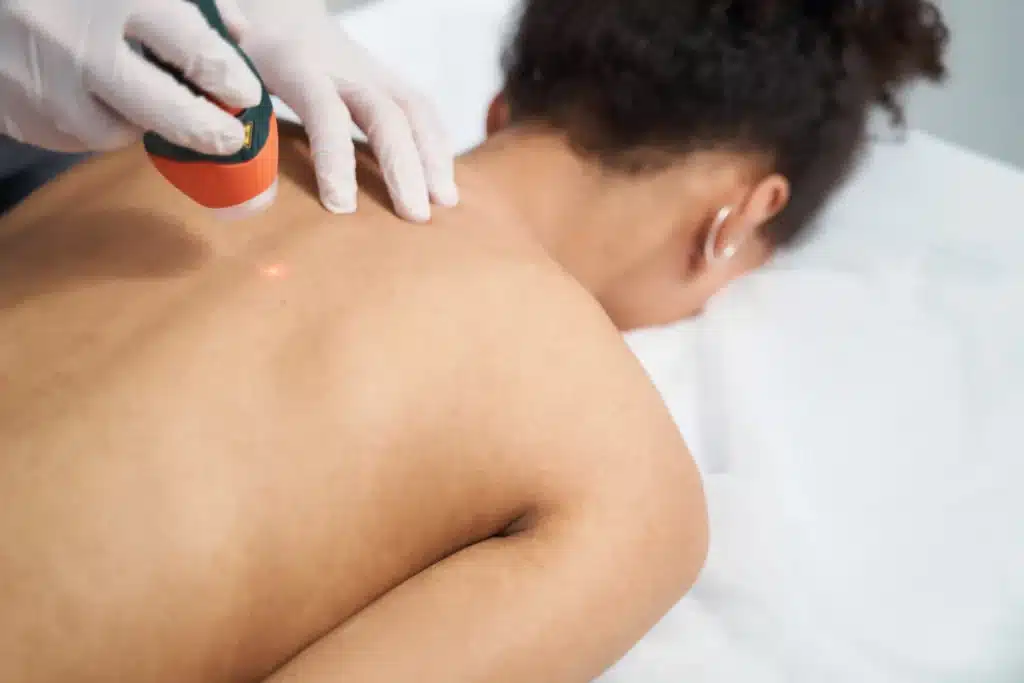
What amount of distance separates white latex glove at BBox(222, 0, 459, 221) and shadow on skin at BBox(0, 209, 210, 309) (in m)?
0.12

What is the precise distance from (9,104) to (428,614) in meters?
0.45

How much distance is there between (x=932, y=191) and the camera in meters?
1.18

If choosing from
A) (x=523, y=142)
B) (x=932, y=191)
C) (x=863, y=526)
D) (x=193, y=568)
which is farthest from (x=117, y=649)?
(x=932, y=191)

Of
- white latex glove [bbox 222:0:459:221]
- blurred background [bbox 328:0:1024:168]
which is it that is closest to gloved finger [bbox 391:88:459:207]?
white latex glove [bbox 222:0:459:221]

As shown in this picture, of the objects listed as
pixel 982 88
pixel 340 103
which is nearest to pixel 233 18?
pixel 340 103

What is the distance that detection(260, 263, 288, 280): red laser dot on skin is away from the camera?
58 centimetres

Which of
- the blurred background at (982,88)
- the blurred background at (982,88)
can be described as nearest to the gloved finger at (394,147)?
the blurred background at (982,88)

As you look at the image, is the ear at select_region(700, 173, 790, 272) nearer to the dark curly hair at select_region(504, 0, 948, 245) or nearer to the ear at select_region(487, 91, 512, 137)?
the dark curly hair at select_region(504, 0, 948, 245)

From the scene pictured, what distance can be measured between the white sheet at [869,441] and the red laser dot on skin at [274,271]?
439 mm

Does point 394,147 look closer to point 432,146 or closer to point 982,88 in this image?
point 432,146

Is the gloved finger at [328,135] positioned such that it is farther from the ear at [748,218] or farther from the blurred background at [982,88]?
the blurred background at [982,88]

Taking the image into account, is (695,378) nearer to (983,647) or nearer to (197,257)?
(983,647)

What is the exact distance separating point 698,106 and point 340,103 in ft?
1.03

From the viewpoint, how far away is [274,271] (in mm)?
586
